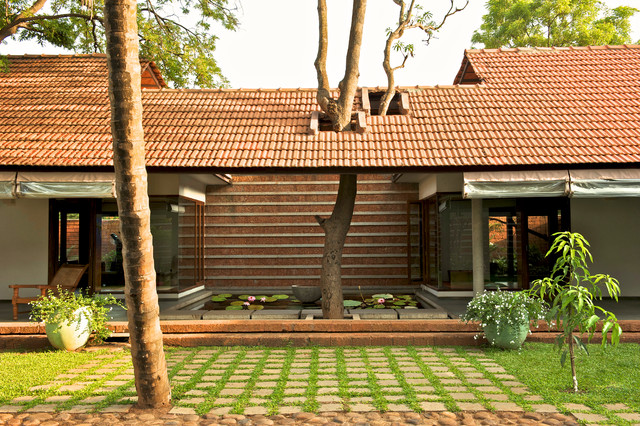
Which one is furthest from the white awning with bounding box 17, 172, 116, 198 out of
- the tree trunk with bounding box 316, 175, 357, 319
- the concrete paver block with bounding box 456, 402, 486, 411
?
the concrete paver block with bounding box 456, 402, 486, 411

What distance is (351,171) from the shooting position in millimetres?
8461

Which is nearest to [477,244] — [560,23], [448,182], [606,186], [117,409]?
[448,182]

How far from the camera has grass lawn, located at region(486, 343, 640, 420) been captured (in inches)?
204

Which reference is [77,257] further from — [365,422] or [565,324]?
[565,324]

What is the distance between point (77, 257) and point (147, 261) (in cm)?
689

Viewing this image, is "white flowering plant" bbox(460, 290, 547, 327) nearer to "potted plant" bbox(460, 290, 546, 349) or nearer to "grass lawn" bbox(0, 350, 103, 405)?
"potted plant" bbox(460, 290, 546, 349)

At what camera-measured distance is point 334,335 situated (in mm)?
7840

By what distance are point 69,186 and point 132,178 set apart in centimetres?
420

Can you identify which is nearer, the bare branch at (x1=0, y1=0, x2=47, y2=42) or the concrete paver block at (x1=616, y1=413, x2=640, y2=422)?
the concrete paver block at (x1=616, y1=413, x2=640, y2=422)

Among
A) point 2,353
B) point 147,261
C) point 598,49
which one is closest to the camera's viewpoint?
point 147,261

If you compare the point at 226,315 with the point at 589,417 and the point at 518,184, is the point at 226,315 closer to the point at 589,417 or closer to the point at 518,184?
the point at 518,184

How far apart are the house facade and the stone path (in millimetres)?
2888

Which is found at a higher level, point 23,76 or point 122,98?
point 23,76

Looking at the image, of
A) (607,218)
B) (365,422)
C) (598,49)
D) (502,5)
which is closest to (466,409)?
(365,422)
